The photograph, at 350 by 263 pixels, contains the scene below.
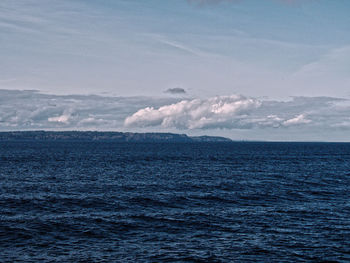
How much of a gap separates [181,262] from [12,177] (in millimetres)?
54335

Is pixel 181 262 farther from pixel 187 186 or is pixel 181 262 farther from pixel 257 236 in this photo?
pixel 187 186

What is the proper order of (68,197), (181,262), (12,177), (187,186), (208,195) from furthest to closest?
(12,177)
(187,186)
(208,195)
(68,197)
(181,262)

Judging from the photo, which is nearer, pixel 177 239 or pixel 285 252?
pixel 285 252

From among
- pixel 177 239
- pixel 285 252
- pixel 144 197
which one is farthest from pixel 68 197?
pixel 285 252

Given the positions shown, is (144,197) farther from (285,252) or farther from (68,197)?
(285,252)

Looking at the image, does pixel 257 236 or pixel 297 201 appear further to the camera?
pixel 297 201

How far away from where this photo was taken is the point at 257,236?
33.5m

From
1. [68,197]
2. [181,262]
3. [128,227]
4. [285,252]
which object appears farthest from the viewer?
[68,197]

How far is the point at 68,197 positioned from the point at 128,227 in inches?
710

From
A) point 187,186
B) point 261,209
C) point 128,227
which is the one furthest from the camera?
point 187,186

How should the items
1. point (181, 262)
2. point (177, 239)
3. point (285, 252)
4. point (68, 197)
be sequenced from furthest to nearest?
1. point (68, 197)
2. point (177, 239)
3. point (285, 252)
4. point (181, 262)

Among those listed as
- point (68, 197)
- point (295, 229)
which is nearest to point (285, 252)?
point (295, 229)

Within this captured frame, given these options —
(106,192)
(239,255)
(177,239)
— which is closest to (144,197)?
(106,192)

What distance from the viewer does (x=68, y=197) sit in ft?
168
